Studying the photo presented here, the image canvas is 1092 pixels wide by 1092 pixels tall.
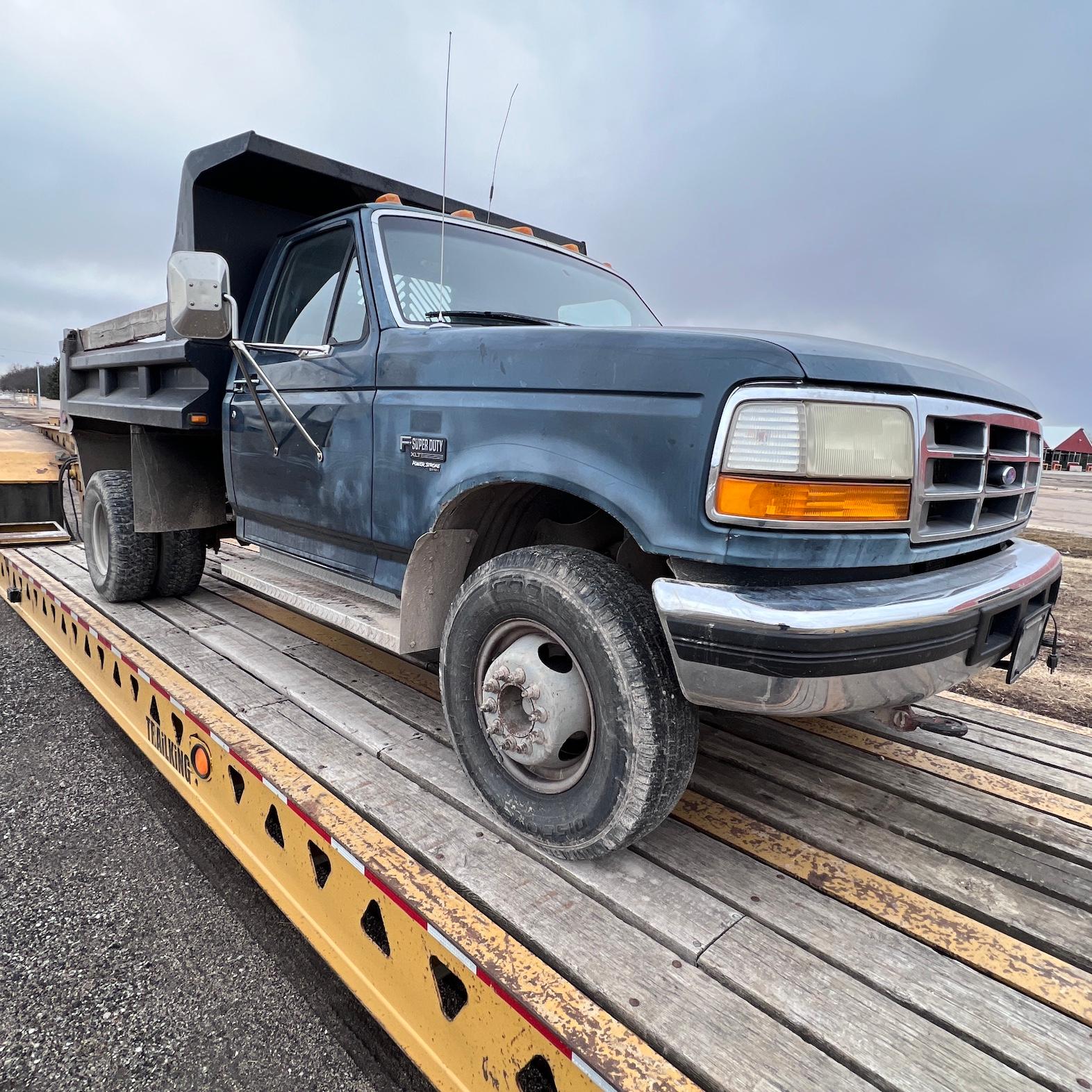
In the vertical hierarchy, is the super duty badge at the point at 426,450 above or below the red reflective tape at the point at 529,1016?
above

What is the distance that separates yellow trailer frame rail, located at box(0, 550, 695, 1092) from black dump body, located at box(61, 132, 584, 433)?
4.64ft

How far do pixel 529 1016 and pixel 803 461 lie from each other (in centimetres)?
119

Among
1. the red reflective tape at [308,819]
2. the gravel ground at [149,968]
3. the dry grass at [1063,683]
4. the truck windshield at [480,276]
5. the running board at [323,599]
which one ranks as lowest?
the gravel ground at [149,968]

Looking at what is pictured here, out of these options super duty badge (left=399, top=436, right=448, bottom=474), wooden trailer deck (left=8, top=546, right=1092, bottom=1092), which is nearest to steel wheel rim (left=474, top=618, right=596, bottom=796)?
wooden trailer deck (left=8, top=546, right=1092, bottom=1092)

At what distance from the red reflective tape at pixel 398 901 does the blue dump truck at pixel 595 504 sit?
14.8 inches

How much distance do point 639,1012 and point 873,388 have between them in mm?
1336

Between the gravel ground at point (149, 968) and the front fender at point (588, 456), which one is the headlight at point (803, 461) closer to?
the front fender at point (588, 456)

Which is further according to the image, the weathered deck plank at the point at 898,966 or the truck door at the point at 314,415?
the truck door at the point at 314,415

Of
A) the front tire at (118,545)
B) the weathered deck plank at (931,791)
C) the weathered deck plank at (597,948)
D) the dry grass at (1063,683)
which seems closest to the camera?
the weathered deck plank at (597,948)

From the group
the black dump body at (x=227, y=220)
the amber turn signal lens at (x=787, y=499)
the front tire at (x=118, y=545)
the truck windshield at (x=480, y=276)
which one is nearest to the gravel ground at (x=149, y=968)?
the front tire at (x=118, y=545)

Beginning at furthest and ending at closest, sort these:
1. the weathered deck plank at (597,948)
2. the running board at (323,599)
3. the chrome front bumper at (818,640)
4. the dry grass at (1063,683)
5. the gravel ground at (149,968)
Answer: the dry grass at (1063,683), the running board at (323,599), the gravel ground at (149,968), the chrome front bumper at (818,640), the weathered deck plank at (597,948)

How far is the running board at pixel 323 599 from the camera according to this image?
7.77 ft

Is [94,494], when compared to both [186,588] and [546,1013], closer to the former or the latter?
[186,588]

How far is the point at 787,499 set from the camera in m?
1.51
